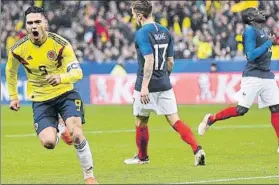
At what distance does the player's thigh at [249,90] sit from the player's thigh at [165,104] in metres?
1.88

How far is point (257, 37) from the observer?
14.6 m

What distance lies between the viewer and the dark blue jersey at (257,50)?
14586 millimetres

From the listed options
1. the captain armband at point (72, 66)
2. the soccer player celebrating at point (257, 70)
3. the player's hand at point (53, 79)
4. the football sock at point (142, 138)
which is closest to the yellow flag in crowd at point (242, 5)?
the soccer player celebrating at point (257, 70)

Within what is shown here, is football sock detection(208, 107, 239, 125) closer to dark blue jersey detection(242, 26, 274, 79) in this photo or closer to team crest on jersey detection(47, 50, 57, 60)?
dark blue jersey detection(242, 26, 274, 79)

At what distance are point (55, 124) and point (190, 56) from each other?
2161 centimetres

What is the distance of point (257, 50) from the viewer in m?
14.6

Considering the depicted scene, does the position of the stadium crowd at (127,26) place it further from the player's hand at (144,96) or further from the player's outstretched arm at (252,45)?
the player's hand at (144,96)

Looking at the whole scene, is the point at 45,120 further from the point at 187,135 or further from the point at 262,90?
the point at 262,90

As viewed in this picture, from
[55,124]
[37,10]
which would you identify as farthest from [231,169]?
[37,10]

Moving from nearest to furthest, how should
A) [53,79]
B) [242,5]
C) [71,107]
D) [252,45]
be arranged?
[53,79] → [71,107] → [252,45] → [242,5]

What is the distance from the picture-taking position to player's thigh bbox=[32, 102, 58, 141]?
11539mm

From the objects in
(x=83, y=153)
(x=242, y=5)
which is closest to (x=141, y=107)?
(x=83, y=153)

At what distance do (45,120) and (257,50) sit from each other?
425 cm

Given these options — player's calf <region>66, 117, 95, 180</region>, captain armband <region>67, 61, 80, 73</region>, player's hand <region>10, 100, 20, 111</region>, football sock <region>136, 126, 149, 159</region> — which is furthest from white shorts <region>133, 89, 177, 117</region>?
player's calf <region>66, 117, 95, 180</region>
